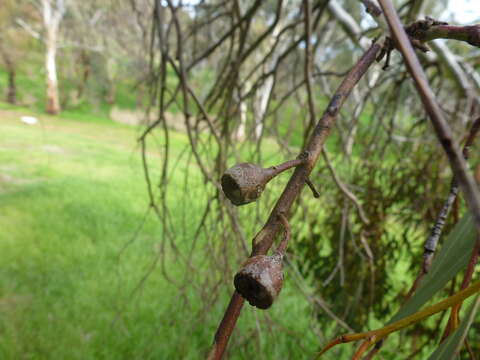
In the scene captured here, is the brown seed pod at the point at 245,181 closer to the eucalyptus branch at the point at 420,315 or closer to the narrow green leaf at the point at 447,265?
the eucalyptus branch at the point at 420,315

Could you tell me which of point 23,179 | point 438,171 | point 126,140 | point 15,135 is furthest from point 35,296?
point 126,140

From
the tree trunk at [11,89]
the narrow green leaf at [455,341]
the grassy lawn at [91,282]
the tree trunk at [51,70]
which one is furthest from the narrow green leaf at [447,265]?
the tree trunk at [11,89]

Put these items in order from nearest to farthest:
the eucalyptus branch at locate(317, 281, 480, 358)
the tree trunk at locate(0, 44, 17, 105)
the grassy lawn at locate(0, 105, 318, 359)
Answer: the eucalyptus branch at locate(317, 281, 480, 358) → the grassy lawn at locate(0, 105, 318, 359) → the tree trunk at locate(0, 44, 17, 105)

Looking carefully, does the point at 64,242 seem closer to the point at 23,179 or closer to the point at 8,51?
the point at 23,179

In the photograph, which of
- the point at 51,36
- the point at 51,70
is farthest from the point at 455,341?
the point at 51,70

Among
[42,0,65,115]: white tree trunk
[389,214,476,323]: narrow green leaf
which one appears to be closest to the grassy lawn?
[389,214,476,323]: narrow green leaf

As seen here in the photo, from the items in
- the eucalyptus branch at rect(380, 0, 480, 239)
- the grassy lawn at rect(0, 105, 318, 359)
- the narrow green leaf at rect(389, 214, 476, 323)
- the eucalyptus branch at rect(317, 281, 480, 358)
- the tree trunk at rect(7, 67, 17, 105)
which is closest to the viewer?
the eucalyptus branch at rect(380, 0, 480, 239)

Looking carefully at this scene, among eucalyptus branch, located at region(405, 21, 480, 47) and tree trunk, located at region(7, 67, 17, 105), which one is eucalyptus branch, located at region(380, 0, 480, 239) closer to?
eucalyptus branch, located at region(405, 21, 480, 47)
